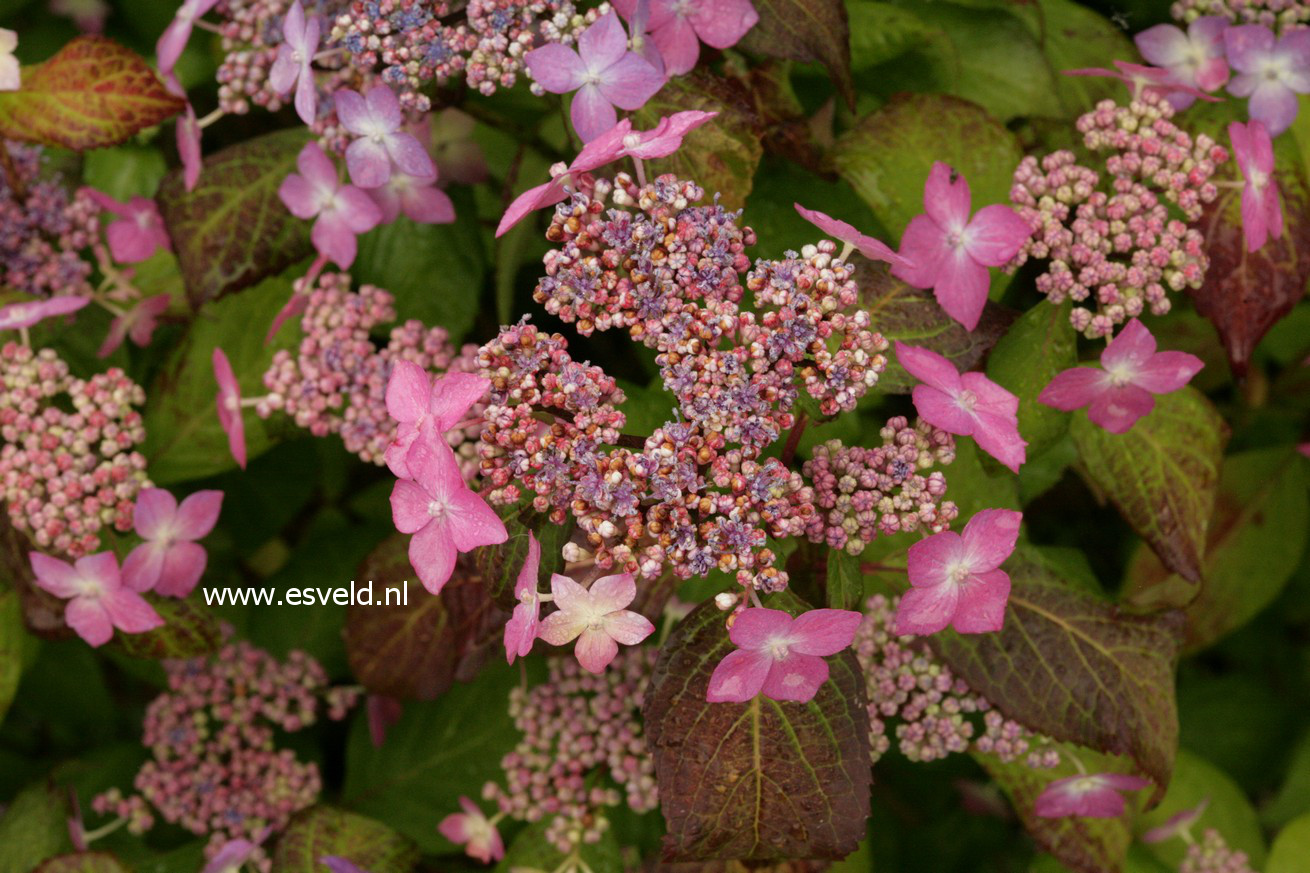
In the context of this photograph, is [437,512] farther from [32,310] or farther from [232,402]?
[32,310]

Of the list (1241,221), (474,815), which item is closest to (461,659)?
(474,815)

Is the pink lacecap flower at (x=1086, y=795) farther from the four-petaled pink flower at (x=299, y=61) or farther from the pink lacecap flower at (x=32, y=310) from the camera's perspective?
the pink lacecap flower at (x=32, y=310)

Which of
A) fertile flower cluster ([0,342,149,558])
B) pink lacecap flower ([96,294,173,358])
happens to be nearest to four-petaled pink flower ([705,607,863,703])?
fertile flower cluster ([0,342,149,558])

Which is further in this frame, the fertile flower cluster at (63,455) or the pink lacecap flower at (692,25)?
the fertile flower cluster at (63,455)

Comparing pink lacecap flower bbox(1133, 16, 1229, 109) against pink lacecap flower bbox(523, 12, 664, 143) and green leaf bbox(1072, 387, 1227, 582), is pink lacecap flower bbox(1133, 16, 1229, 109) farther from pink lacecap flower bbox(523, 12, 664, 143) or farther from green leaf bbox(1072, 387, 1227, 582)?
pink lacecap flower bbox(523, 12, 664, 143)

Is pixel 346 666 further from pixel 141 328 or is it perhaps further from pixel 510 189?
pixel 510 189

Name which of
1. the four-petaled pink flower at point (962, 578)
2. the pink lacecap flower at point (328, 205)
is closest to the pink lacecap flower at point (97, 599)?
the pink lacecap flower at point (328, 205)

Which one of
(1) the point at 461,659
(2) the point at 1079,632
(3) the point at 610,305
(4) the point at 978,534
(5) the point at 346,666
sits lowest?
(5) the point at 346,666
